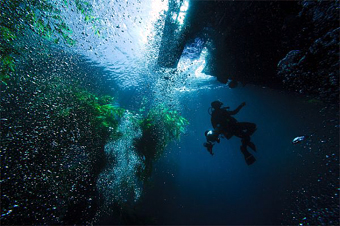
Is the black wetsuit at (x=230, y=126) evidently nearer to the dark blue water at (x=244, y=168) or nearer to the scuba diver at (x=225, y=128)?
the scuba diver at (x=225, y=128)

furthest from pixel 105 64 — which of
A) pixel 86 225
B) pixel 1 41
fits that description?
pixel 86 225

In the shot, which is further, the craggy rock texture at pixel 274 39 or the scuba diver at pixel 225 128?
the scuba diver at pixel 225 128

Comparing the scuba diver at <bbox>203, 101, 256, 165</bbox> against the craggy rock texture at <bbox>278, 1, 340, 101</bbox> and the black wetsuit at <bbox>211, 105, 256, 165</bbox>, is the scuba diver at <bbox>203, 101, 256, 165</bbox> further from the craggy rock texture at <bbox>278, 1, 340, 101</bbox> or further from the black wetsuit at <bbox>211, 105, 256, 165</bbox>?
the craggy rock texture at <bbox>278, 1, 340, 101</bbox>

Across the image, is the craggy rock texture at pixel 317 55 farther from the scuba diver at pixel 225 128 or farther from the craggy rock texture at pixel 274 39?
the scuba diver at pixel 225 128

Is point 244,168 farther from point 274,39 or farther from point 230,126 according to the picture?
point 274,39

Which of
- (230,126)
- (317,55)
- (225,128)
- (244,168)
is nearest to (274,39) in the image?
(317,55)

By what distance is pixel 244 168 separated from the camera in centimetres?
5075

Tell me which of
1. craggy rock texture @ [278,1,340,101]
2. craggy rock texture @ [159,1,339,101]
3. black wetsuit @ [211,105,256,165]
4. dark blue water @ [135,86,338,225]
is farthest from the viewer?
dark blue water @ [135,86,338,225]

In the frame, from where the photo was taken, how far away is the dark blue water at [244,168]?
1559 centimetres

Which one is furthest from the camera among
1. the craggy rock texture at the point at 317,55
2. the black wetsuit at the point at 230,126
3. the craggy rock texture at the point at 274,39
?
the black wetsuit at the point at 230,126

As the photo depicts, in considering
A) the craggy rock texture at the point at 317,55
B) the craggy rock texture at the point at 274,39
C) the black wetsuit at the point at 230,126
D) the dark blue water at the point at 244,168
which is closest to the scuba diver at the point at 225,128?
the black wetsuit at the point at 230,126

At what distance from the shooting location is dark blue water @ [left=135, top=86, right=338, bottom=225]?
15594 mm

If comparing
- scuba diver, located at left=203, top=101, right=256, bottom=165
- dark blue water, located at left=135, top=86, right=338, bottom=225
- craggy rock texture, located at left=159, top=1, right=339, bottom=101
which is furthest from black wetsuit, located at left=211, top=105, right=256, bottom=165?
dark blue water, located at left=135, top=86, right=338, bottom=225

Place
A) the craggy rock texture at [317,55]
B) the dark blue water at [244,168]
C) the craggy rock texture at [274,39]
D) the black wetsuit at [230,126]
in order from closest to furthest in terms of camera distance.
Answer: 1. the craggy rock texture at [317,55]
2. the craggy rock texture at [274,39]
3. the black wetsuit at [230,126]
4. the dark blue water at [244,168]
